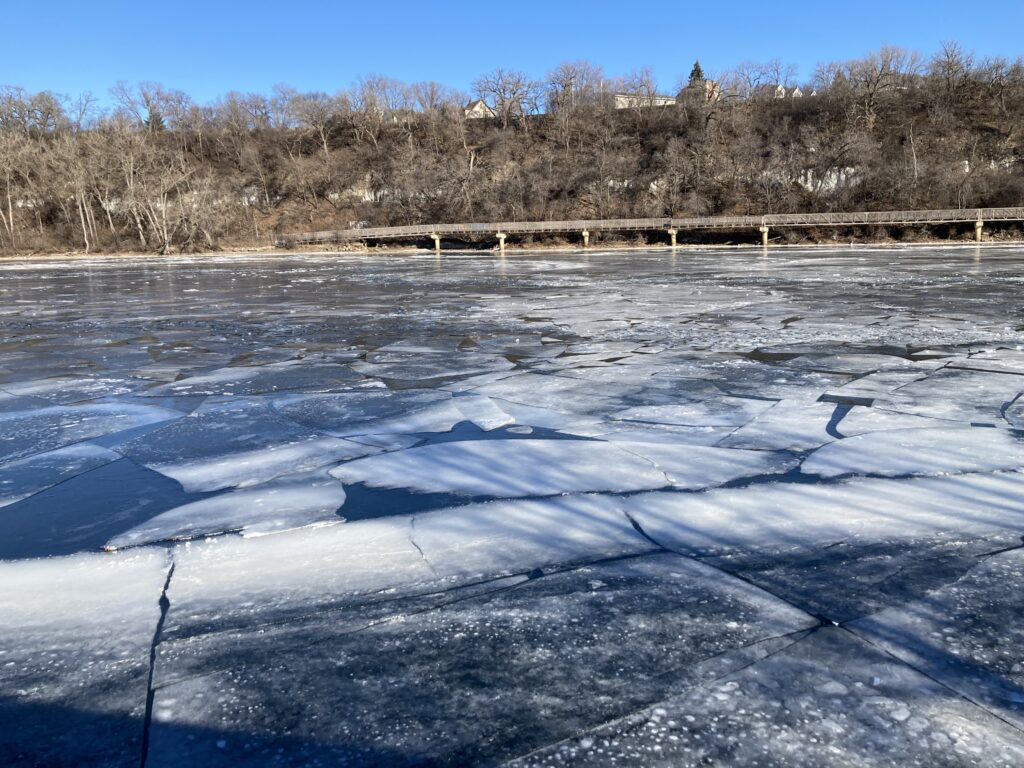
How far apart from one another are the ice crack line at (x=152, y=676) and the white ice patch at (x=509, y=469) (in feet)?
4.53

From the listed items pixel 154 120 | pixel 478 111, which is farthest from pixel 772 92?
pixel 154 120

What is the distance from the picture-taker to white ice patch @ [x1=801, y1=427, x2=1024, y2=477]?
4129mm

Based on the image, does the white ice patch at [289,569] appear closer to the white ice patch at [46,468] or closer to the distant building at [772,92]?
the white ice patch at [46,468]

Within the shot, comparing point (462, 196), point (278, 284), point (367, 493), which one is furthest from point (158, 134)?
point (367, 493)

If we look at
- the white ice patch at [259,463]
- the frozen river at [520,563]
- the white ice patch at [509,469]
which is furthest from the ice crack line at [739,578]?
the white ice patch at [259,463]

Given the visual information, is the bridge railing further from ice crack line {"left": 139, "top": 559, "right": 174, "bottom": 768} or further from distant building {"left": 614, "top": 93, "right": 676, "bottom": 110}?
ice crack line {"left": 139, "top": 559, "right": 174, "bottom": 768}

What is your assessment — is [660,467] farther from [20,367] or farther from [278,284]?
[278,284]

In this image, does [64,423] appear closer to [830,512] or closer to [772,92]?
[830,512]

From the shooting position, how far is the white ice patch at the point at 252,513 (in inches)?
139

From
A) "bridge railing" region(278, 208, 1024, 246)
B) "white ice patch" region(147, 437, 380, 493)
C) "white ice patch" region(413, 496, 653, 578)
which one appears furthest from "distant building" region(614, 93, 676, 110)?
"white ice patch" region(413, 496, 653, 578)

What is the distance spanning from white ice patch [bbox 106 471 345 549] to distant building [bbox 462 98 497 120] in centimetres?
6798

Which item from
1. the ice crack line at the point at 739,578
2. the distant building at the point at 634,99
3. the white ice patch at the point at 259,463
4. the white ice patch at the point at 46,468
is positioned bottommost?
the ice crack line at the point at 739,578

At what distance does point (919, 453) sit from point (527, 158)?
56599 mm

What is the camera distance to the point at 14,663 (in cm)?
249
